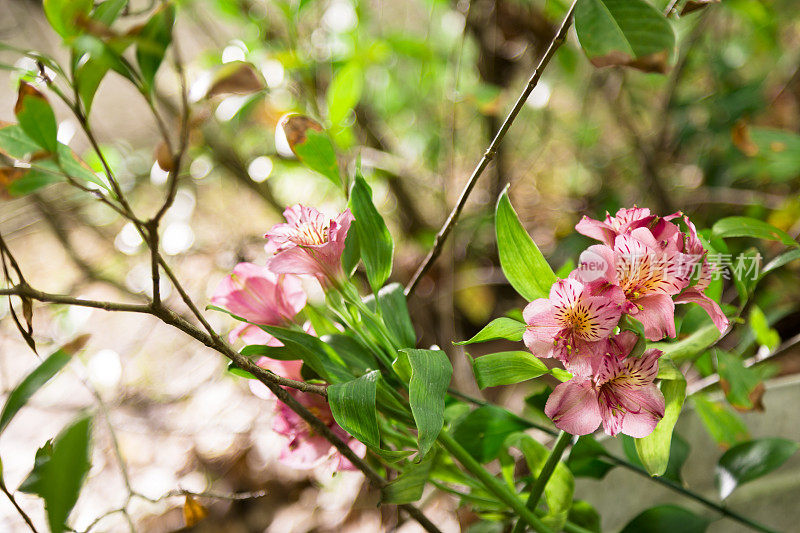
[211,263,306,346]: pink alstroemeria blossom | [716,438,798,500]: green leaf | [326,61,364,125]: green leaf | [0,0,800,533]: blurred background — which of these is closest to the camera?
[211,263,306,346]: pink alstroemeria blossom

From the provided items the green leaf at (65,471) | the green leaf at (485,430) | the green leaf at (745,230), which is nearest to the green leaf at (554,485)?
the green leaf at (485,430)

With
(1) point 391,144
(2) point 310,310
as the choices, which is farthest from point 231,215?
(2) point 310,310

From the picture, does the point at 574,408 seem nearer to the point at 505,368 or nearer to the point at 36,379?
the point at 505,368

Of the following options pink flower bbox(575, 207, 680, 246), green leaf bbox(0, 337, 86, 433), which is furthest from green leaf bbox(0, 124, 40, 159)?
pink flower bbox(575, 207, 680, 246)

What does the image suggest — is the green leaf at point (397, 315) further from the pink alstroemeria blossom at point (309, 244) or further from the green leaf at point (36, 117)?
the green leaf at point (36, 117)

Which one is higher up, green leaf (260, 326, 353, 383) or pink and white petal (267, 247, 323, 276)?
pink and white petal (267, 247, 323, 276)

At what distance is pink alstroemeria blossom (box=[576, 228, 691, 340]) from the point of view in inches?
14.1

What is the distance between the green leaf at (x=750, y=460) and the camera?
0.55 meters

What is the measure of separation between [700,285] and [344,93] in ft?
1.96

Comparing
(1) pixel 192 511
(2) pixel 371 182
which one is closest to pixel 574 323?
(1) pixel 192 511

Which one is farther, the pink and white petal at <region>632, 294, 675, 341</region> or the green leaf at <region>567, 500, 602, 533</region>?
the green leaf at <region>567, 500, 602, 533</region>

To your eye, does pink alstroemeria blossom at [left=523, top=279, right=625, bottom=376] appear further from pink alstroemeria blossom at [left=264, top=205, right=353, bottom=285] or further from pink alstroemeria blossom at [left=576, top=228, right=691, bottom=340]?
pink alstroemeria blossom at [left=264, top=205, right=353, bottom=285]

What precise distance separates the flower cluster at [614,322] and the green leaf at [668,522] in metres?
0.21

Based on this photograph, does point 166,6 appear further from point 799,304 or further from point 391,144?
point 391,144
